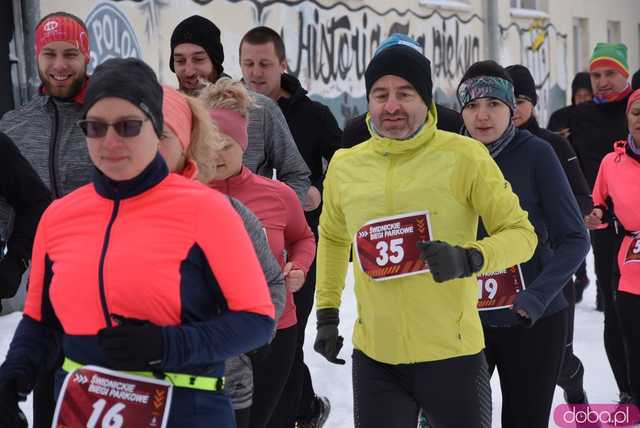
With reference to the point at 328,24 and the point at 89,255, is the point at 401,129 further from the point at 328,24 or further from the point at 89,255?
the point at 328,24

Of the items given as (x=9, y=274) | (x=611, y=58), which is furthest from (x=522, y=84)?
(x=9, y=274)

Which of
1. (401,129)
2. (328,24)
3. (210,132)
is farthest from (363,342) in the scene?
(328,24)

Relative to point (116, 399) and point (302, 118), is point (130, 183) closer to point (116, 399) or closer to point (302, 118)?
point (116, 399)

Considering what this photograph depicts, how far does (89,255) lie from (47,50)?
1.88m

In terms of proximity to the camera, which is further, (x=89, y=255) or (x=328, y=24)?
(x=328, y=24)

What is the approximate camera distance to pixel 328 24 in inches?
471

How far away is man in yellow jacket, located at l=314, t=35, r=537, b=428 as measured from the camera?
317 cm

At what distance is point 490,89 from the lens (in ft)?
13.6

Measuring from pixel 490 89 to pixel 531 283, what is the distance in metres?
0.84

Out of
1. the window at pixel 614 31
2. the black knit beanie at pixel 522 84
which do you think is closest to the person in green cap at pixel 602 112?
the black knit beanie at pixel 522 84

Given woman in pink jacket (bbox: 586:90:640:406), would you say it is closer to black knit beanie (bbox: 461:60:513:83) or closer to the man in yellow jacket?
black knit beanie (bbox: 461:60:513:83)

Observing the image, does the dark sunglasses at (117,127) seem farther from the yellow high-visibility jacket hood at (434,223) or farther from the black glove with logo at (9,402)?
the yellow high-visibility jacket hood at (434,223)

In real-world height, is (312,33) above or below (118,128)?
above

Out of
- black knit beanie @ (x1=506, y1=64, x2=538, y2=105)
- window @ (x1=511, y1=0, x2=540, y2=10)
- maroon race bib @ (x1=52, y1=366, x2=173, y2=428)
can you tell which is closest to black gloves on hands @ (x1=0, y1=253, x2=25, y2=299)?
maroon race bib @ (x1=52, y1=366, x2=173, y2=428)
